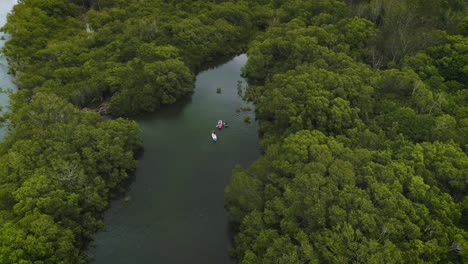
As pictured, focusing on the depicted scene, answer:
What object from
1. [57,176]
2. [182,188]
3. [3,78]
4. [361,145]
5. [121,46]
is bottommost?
[182,188]

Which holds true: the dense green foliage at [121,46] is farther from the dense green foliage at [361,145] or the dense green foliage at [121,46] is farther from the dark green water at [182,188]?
the dense green foliage at [361,145]

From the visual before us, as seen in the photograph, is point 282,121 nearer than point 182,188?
No

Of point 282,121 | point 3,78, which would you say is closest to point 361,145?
point 282,121

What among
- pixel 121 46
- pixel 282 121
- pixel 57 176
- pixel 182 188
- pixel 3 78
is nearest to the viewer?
pixel 57 176

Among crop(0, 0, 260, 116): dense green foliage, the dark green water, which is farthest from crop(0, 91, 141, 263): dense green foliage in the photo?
crop(0, 0, 260, 116): dense green foliage

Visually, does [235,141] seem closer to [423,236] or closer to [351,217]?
[351,217]

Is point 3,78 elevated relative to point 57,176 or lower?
lower

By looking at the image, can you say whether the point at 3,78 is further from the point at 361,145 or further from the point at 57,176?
the point at 361,145

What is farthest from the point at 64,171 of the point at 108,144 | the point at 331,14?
the point at 331,14
